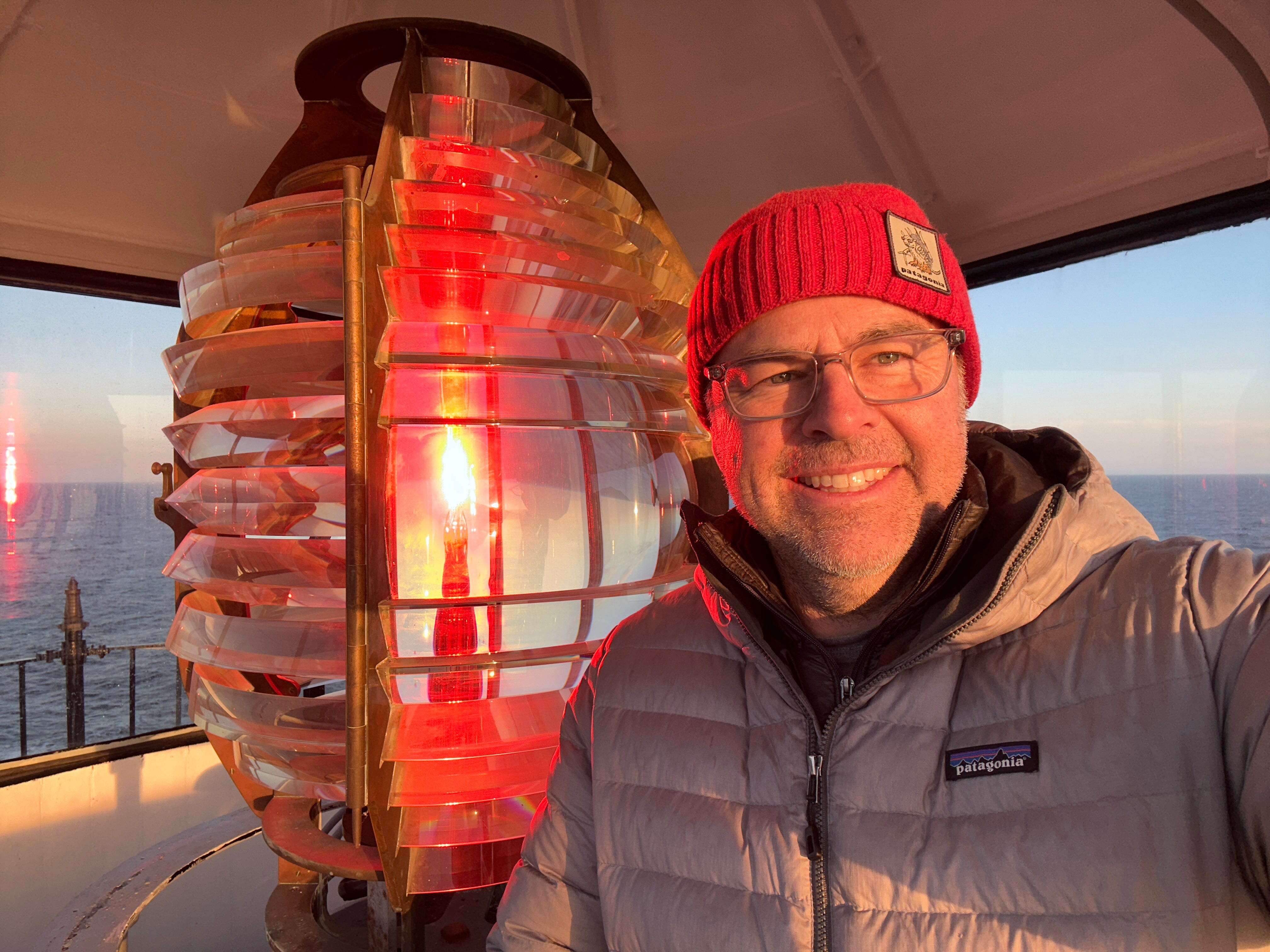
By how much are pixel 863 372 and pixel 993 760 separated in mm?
377

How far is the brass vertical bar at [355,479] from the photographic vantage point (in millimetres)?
627

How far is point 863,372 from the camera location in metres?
Result: 0.83

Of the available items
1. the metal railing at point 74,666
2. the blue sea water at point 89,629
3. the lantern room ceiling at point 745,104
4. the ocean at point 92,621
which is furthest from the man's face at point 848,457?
the blue sea water at point 89,629

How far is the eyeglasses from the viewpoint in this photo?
820 mm

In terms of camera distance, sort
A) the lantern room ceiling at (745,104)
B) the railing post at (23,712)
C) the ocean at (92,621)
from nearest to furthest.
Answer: the lantern room ceiling at (745,104)
the railing post at (23,712)
the ocean at (92,621)

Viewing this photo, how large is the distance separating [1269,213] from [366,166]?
1228 mm

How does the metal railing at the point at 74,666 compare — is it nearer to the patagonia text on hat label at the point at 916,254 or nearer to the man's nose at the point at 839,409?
the man's nose at the point at 839,409

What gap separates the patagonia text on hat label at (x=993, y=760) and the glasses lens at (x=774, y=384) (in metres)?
0.35

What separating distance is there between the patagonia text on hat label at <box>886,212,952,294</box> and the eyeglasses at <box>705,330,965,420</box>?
5 cm

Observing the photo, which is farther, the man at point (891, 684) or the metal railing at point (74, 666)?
the metal railing at point (74, 666)

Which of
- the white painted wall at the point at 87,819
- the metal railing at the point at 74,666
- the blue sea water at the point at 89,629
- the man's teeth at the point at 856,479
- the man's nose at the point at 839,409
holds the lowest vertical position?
the blue sea water at the point at 89,629

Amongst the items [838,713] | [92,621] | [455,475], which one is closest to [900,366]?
[838,713]

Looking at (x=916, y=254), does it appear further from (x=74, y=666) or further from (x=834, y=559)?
(x=74, y=666)

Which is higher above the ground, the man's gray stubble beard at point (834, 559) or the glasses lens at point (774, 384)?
the glasses lens at point (774, 384)
